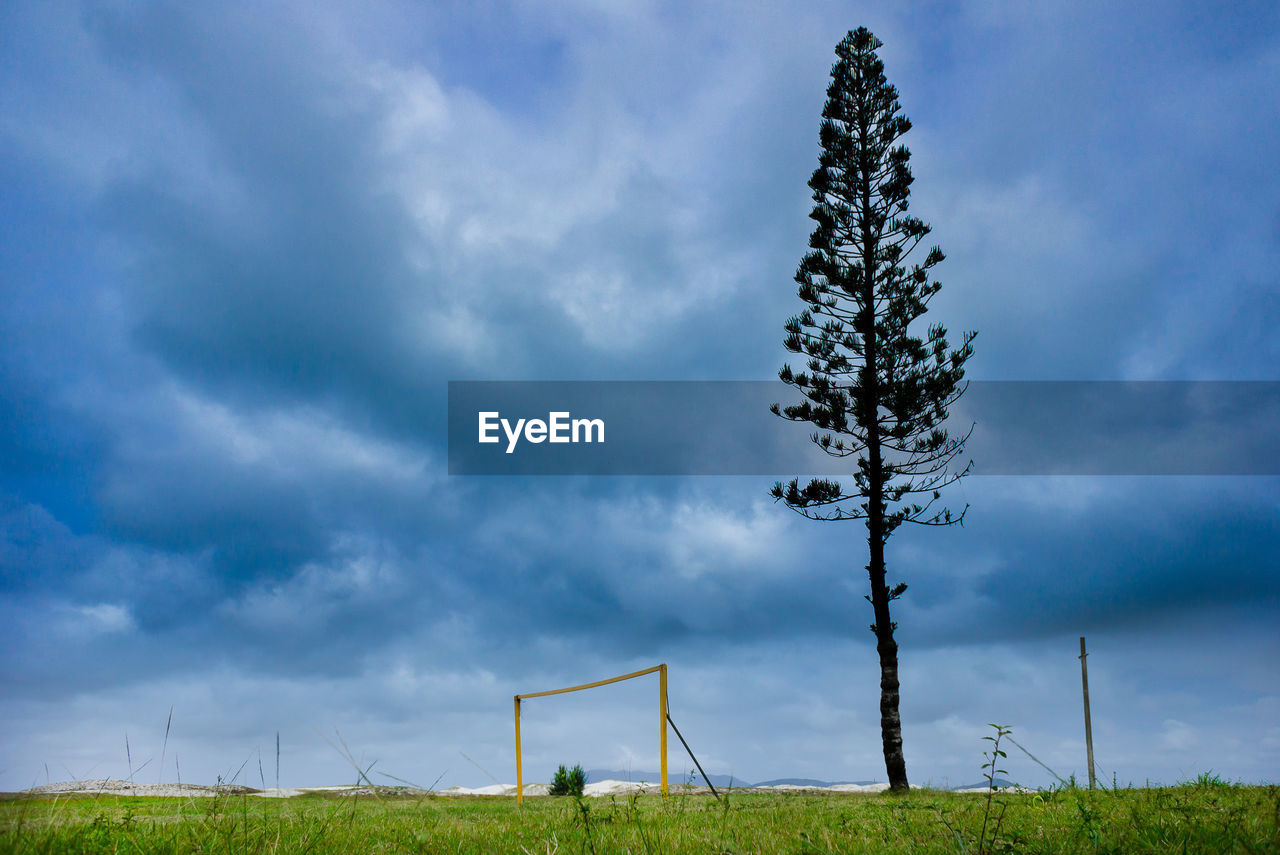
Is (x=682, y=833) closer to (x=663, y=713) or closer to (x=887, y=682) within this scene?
(x=663, y=713)

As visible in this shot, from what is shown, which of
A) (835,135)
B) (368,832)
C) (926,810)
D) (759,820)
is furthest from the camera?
(835,135)

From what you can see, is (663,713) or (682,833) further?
(663,713)

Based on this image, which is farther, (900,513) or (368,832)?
(900,513)

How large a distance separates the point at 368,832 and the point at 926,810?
14.0 feet

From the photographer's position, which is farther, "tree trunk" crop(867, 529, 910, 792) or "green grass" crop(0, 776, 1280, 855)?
"tree trunk" crop(867, 529, 910, 792)

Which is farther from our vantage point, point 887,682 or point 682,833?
point 887,682

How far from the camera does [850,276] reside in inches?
688

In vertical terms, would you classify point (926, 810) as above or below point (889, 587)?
below

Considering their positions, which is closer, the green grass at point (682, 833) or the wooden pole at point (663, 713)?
the green grass at point (682, 833)

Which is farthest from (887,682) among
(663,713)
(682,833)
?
(682,833)

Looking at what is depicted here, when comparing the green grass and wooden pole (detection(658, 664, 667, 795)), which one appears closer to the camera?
the green grass

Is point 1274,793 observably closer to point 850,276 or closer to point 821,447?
point 821,447

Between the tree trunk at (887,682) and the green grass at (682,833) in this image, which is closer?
the green grass at (682,833)

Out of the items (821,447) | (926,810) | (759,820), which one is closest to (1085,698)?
(821,447)
